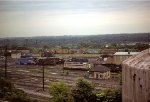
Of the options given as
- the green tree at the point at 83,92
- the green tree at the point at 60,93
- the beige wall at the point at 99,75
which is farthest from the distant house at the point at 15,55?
the green tree at the point at 83,92

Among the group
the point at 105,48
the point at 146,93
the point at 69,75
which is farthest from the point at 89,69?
the point at 146,93

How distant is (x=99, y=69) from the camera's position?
829 cm

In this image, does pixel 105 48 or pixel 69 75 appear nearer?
pixel 69 75

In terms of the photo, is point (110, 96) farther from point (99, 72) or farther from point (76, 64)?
point (76, 64)

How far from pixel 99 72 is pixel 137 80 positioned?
3.83m

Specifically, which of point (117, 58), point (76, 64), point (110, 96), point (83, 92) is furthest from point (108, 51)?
point (110, 96)

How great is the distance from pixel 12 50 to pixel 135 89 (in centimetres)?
651

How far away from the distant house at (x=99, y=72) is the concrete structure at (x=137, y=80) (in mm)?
Answer: 2919

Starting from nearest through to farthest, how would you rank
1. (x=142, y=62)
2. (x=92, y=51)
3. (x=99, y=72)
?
(x=142, y=62) < (x=99, y=72) < (x=92, y=51)

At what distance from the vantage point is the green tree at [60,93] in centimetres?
693

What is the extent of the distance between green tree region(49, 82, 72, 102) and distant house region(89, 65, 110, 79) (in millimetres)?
1235

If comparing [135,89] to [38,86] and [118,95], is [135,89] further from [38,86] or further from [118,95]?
[38,86]

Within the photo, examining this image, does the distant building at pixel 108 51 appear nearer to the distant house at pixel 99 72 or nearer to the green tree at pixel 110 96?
the distant house at pixel 99 72

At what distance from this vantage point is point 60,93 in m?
7.19
